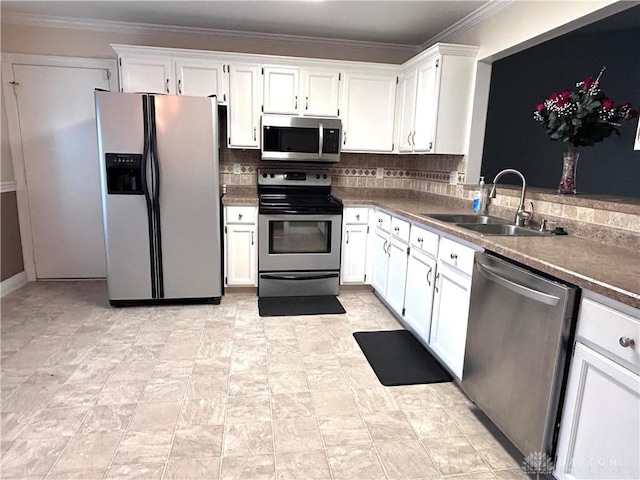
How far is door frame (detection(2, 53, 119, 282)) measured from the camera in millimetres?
3631

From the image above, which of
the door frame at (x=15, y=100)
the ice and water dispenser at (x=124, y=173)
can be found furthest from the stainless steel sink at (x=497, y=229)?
the door frame at (x=15, y=100)

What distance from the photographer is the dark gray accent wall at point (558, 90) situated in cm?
375

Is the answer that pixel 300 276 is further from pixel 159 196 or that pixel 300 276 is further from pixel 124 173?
pixel 124 173

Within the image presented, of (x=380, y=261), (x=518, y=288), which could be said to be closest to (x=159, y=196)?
(x=380, y=261)

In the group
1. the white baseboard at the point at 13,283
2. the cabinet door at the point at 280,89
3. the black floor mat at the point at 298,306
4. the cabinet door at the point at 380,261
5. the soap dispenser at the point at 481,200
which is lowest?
the black floor mat at the point at 298,306

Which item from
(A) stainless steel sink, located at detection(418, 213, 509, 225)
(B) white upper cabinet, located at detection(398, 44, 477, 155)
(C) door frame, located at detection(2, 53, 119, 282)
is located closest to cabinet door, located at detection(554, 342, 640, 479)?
(A) stainless steel sink, located at detection(418, 213, 509, 225)

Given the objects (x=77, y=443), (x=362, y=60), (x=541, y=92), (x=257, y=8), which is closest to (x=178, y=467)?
(x=77, y=443)

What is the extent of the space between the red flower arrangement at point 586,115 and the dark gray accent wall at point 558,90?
169 centimetres

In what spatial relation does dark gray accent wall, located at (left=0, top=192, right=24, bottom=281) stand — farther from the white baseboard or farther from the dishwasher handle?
the dishwasher handle

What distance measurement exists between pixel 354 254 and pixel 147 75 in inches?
97.1

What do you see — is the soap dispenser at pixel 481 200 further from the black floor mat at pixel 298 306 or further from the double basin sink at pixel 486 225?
the black floor mat at pixel 298 306

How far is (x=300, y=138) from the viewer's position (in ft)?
12.1

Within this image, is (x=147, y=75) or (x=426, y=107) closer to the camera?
(x=426, y=107)

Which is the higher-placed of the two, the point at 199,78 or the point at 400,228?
the point at 199,78
